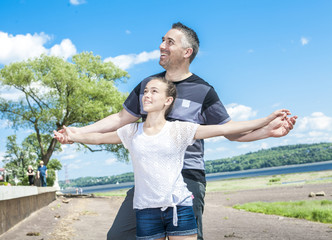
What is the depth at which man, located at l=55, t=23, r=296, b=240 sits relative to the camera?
118 inches

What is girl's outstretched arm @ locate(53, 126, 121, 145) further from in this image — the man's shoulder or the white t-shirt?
the man's shoulder

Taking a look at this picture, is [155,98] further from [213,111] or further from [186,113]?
[213,111]

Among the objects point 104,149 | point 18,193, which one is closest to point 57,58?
point 104,149

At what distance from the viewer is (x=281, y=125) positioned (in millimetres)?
2859

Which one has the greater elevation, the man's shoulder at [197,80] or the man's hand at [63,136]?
the man's shoulder at [197,80]

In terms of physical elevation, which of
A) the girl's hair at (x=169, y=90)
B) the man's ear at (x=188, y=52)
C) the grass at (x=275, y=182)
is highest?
the man's ear at (x=188, y=52)

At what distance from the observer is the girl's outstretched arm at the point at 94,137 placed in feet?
9.71

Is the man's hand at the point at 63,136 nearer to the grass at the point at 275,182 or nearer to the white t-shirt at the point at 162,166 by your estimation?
the white t-shirt at the point at 162,166

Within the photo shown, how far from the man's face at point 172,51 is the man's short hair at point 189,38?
0.04m

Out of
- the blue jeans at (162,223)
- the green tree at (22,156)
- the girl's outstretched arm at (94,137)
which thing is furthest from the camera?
the green tree at (22,156)

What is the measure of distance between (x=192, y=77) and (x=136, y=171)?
97 centimetres

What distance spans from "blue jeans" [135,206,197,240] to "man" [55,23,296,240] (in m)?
0.31

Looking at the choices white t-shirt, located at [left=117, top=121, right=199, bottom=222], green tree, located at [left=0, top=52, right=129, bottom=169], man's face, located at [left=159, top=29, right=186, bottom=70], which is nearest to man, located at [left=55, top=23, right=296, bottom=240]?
man's face, located at [left=159, top=29, right=186, bottom=70]

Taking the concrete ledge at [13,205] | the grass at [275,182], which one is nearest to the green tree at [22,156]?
the grass at [275,182]
